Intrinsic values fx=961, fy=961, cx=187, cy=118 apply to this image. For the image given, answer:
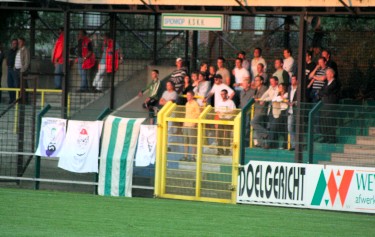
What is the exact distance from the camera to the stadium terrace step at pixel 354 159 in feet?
57.2

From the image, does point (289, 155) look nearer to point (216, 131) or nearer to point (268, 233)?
point (216, 131)

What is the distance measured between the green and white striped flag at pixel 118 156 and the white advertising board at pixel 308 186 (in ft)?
7.77

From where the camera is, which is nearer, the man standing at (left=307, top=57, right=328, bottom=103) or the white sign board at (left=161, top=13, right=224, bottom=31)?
the white sign board at (left=161, top=13, right=224, bottom=31)

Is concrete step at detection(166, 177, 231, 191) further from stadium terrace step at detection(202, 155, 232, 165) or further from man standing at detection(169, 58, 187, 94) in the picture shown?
man standing at detection(169, 58, 187, 94)

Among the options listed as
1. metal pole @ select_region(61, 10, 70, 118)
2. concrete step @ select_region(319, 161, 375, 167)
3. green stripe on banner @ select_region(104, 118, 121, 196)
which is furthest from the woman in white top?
metal pole @ select_region(61, 10, 70, 118)

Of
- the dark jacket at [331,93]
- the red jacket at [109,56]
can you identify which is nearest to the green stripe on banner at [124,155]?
the dark jacket at [331,93]

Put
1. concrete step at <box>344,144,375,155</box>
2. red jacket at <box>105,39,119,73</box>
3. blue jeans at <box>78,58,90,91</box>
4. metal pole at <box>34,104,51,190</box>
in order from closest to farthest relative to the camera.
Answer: concrete step at <box>344,144,375,155</box>
metal pole at <box>34,104,51,190</box>
red jacket at <box>105,39,119,73</box>
blue jeans at <box>78,58,90,91</box>

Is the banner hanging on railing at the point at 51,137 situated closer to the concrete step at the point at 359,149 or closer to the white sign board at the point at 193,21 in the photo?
the white sign board at the point at 193,21

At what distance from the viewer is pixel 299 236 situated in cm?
1329

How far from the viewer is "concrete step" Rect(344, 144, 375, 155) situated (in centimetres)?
1758

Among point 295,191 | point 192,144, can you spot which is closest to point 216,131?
point 192,144

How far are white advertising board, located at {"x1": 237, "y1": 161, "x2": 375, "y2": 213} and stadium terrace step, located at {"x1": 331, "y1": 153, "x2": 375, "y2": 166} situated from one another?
20.7 inches

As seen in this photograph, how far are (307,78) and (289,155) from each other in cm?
374

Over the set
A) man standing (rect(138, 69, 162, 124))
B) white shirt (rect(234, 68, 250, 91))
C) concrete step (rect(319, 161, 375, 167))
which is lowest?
concrete step (rect(319, 161, 375, 167))
